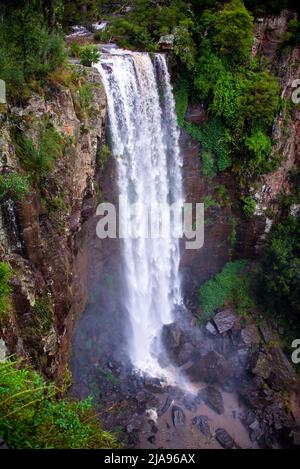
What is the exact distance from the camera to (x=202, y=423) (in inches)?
492

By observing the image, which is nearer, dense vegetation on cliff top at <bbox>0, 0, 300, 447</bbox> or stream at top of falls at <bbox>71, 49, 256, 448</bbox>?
stream at top of falls at <bbox>71, 49, 256, 448</bbox>

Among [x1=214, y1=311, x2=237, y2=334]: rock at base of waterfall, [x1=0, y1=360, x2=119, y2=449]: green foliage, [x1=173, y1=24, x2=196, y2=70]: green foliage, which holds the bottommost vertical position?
[x1=214, y1=311, x2=237, y2=334]: rock at base of waterfall

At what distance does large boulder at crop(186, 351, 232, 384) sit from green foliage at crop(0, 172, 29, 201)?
9861 millimetres

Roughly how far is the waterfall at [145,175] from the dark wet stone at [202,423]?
229 centimetres

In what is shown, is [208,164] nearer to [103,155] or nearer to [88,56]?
[103,155]

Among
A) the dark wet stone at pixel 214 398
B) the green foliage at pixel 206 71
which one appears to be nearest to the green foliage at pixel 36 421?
the dark wet stone at pixel 214 398

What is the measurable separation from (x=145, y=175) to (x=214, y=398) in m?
8.48

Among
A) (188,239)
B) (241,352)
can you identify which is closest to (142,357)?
(241,352)

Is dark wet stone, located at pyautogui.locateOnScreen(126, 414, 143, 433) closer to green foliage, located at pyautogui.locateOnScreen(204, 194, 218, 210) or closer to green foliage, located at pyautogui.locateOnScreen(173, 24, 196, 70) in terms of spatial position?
green foliage, located at pyautogui.locateOnScreen(204, 194, 218, 210)

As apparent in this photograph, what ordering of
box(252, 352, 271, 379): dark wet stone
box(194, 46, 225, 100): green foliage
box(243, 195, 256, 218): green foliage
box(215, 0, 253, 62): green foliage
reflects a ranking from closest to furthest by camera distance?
box(215, 0, 253, 62): green foliage, box(194, 46, 225, 100): green foliage, box(252, 352, 271, 379): dark wet stone, box(243, 195, 256, 218): green foliage

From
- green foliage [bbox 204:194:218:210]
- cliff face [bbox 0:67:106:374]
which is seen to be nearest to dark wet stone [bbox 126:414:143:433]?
cliff face [bbox 0:67:106:374]

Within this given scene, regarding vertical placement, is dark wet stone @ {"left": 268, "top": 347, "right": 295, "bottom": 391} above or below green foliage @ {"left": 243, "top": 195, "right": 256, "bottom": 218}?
below

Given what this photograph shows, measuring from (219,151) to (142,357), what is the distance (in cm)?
885

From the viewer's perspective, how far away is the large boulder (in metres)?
14.2
